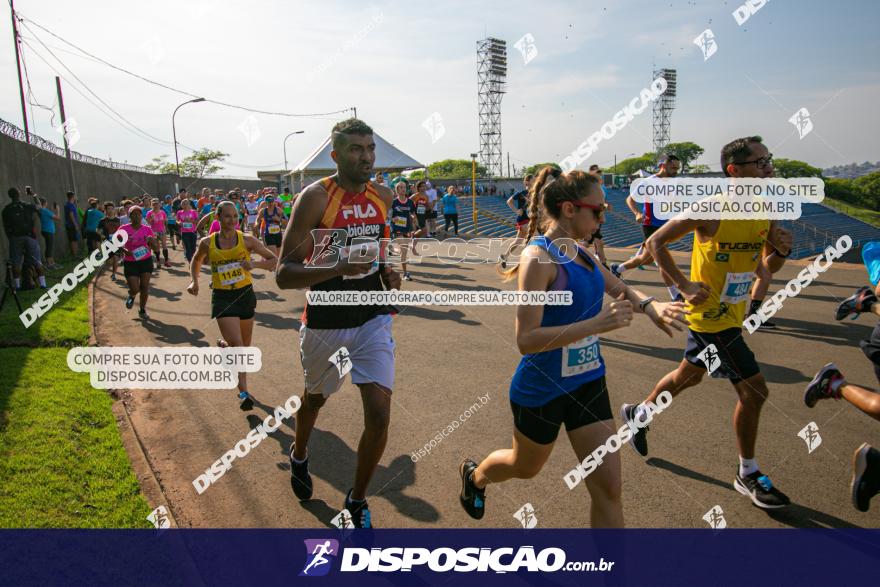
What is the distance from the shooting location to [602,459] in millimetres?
2691

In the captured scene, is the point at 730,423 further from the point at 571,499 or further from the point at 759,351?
the point at 759,351

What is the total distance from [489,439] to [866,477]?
2650 millimetres

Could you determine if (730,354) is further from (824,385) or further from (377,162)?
(377,162)

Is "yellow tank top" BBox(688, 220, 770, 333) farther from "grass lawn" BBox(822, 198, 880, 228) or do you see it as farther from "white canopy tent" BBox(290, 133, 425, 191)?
"grass lawn" BBox(822, 198, 880, 228)

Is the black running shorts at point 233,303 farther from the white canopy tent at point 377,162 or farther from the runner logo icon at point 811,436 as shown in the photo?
the white canopy tent at point 377,162

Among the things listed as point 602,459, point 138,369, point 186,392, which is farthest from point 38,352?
point 602,459

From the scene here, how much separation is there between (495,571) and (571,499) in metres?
0.95

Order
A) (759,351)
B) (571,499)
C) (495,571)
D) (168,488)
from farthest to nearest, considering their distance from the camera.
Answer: (759,351), (168,488), (571,499), (495,571)

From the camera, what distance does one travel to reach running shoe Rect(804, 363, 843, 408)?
143 inches

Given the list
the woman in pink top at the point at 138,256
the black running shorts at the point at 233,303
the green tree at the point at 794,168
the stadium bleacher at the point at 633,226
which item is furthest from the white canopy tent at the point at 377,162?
the green tree at the point at 794,168

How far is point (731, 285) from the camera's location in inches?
156

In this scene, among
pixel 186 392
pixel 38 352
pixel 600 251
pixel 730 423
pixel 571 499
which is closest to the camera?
pixel 571 499

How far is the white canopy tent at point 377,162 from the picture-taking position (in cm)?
2870

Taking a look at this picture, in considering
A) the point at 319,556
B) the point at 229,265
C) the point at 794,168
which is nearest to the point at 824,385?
the point at 319,556
